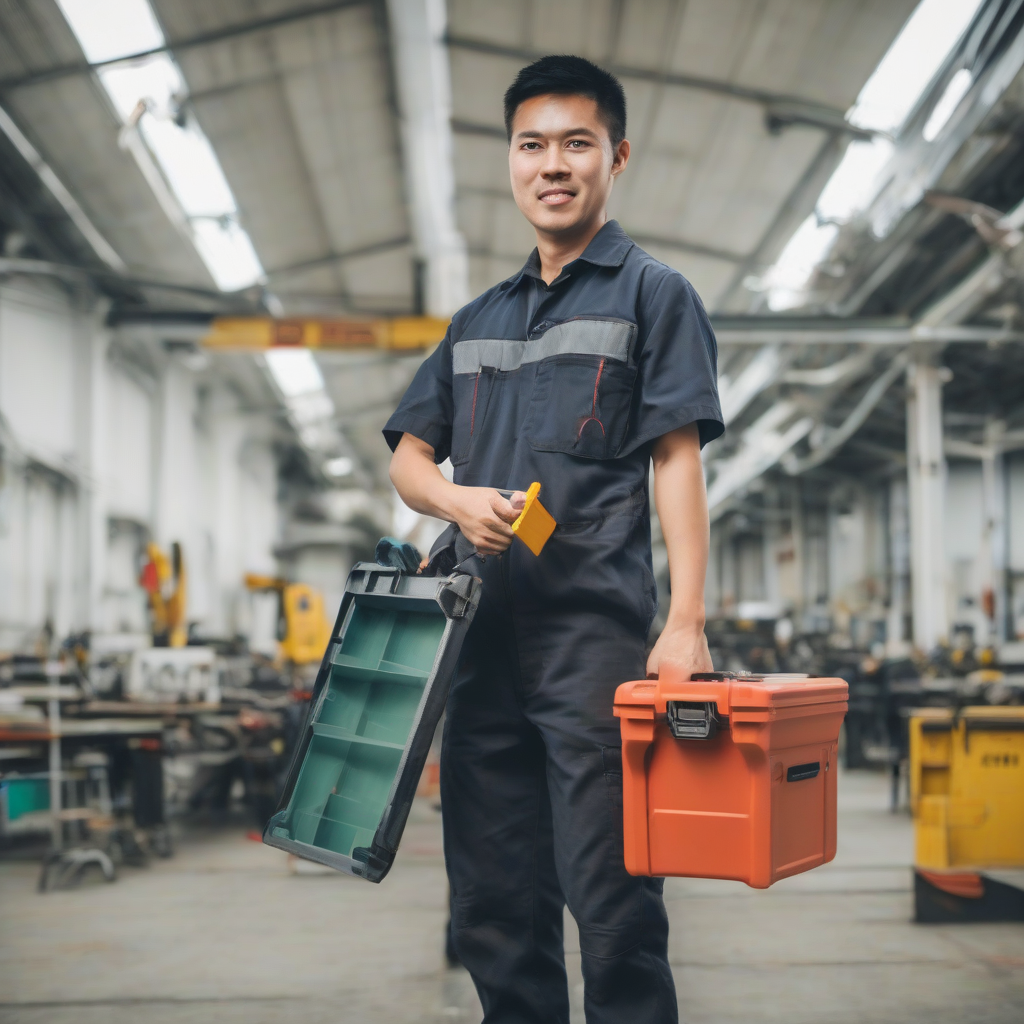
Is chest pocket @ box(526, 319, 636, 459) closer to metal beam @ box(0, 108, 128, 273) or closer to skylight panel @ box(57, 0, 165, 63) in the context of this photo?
skylight panel @ box(57, 0, 165, 63)

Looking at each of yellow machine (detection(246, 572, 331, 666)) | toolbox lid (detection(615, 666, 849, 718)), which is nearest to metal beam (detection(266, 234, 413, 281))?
yellow machine (detection(246, 572, 331, 666))

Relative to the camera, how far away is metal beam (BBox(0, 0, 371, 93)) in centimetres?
674

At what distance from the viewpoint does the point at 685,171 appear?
8.32m

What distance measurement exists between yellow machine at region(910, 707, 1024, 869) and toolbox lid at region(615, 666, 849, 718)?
249 cm

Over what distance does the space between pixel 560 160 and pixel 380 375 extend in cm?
1277

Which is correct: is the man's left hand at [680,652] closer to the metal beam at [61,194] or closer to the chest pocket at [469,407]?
the chest pocket at [469,407]

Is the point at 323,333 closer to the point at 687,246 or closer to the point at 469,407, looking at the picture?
the point at 687,246

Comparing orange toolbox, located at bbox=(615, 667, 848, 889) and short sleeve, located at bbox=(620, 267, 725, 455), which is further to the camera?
short sleeve, located at bbox=(620, 267, 725, 455)

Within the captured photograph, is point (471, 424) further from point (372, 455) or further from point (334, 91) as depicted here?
point (372, 455)

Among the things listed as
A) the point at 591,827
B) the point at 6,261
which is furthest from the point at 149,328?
the point at 591,827

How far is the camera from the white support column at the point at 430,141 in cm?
650

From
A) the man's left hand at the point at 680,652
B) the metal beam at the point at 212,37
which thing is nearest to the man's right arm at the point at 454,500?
the man's left hand at the point at 680,652

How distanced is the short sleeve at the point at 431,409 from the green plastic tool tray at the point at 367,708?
205 millimetres

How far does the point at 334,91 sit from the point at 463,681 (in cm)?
724
